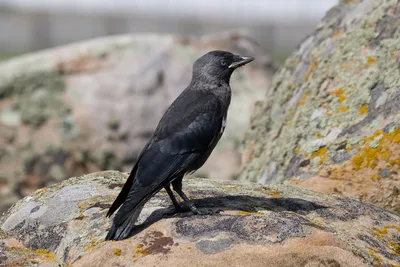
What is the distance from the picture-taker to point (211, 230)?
16.1ft

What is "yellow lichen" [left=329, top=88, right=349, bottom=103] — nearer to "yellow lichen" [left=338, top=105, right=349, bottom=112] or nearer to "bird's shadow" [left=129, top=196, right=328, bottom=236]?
"yellow lichen" [left=338, top=105, right=349, bottom=112]

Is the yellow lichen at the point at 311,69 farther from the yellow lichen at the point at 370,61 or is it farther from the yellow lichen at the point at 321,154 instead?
the yellow lichen at the point at 321,154

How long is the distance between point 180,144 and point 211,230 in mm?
981

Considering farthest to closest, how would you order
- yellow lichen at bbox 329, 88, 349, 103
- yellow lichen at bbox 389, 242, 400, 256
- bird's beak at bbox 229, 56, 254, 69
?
yellow lichen at bbox 329, 88, 349, 103, bird's beak at bbox 229, 56, 254, 69, yellow lichen at bbox 389, 242, 400, 256

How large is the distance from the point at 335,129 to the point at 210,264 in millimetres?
2531

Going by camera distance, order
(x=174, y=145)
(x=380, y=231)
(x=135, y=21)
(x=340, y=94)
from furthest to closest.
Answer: (x=135, y=21), (x=340, y=94), (x=174, y=145), (x=380, y=231)

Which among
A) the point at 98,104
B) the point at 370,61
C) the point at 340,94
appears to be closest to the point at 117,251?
the point at 340,94

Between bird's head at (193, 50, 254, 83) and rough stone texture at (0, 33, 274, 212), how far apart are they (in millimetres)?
3341

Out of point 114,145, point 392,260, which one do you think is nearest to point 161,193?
point 392,260

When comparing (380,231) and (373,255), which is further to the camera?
(380,231)

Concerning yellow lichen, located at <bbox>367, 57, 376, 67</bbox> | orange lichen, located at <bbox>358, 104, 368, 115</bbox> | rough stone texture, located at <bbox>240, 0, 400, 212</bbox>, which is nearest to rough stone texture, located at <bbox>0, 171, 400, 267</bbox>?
rough stone texture, located at <bbox>240, 0, 400, 212</bbox>

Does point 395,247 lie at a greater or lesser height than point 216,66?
lesser

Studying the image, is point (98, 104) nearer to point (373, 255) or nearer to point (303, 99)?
point (303, 99)

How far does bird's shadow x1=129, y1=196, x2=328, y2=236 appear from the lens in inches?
209
